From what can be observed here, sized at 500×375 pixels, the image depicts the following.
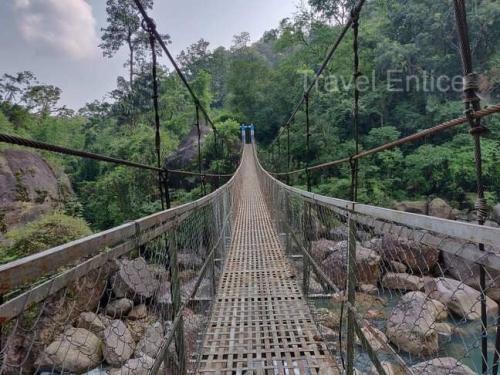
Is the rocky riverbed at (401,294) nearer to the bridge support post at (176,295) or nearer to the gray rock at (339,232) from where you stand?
the gray rock at (339,232)

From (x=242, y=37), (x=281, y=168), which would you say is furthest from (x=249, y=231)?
(x=242, y=37)

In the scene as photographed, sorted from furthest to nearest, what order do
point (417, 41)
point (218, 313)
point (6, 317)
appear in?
1. point (417, 41)
2. point (218, 313)
3. point (6, 317)

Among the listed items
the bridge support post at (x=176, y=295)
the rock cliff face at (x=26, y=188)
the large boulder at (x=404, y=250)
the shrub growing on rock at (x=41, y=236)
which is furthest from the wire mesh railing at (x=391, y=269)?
the rock cliff face at (x=26, y=188)

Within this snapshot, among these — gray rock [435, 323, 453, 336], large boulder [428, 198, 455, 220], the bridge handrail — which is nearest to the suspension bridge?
the bridge handrail

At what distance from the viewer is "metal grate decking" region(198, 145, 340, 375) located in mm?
1370

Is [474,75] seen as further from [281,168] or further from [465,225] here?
[281,168]

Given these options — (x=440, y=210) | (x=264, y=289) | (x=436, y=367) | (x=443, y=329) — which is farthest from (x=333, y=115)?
(x=436, y=367)

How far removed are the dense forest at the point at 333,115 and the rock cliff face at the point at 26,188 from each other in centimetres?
51

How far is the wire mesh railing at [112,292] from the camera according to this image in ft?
1.48

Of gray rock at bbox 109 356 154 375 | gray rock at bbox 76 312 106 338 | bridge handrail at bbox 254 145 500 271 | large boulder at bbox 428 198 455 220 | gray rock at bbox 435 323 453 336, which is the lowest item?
gray rock at bbox 435 323 453 336

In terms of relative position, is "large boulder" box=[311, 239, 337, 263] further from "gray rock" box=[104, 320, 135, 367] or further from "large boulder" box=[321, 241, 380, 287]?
"gray rock" box=[104, 320, 135, 367]

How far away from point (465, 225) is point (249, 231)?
11.2ft

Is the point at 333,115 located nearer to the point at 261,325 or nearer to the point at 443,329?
the point at 443,329

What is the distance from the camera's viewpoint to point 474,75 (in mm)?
825
